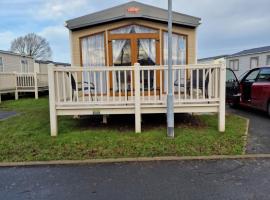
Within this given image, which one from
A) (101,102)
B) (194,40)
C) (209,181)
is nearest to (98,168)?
(209,181)

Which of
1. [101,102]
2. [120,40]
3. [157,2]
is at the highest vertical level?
[157,2]

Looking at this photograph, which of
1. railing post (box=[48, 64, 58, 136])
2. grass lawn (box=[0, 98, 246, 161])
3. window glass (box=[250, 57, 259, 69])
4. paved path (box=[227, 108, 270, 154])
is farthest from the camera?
window glass (box=[250, 57, 259, 69])

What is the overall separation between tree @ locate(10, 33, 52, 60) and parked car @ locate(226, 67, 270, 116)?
138 ft

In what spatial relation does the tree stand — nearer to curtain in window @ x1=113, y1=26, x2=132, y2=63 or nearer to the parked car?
curtain in window @ x1=113, y1=26, x2=132, y2=63

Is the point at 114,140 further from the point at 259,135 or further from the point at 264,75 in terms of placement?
the point at 264,75

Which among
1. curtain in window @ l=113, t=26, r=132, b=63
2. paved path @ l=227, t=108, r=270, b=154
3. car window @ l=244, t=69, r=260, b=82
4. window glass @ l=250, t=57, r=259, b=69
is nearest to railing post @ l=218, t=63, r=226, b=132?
paved path @ l=227, t=108, r=270, b=154

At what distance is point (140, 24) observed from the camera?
26.2 feet

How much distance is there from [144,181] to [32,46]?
159 ft

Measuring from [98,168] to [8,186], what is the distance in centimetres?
129

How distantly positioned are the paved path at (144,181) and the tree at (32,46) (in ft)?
149

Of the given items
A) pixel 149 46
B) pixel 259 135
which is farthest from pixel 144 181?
pixel 149 46

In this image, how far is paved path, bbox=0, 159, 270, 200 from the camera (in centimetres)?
326

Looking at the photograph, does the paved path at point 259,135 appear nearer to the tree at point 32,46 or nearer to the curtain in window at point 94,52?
the curtain in window at point 94,52

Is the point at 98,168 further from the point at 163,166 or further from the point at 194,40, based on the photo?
the point at 194,40
